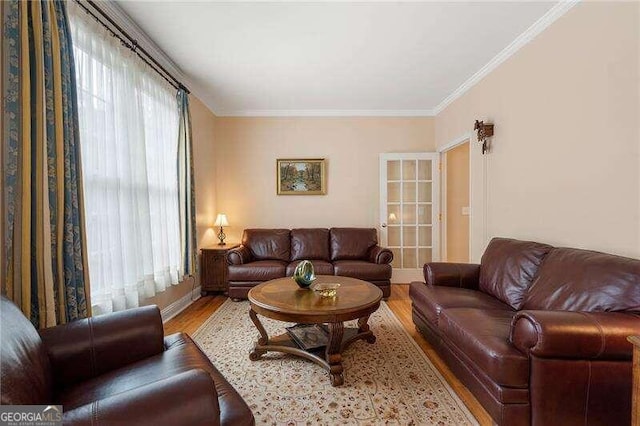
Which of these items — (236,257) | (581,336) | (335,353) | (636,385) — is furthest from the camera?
(236,257)

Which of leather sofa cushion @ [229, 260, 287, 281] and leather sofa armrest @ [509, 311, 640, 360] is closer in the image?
leather sofa armrest @ [509, 311, 640, 360]

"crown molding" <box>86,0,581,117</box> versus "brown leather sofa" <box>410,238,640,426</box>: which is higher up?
"crown molding" <box>86,0,581,117</box>

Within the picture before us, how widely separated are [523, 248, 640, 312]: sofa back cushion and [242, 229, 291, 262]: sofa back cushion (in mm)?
2989

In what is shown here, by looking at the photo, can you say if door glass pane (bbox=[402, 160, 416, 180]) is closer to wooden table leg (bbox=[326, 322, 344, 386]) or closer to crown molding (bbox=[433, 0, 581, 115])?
crown molding (bbox=[433, 0, 581, 115])

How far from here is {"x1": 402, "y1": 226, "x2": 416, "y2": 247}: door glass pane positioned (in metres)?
4.66

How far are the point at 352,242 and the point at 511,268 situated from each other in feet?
A: 7.30

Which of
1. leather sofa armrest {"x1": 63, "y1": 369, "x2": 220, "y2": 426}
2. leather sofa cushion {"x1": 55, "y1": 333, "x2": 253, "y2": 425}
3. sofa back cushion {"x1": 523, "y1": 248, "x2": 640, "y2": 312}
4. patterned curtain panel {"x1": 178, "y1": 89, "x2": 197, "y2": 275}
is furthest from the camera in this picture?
patterned curtain panel {"x1": 178, "y1": 89, "x2": 197, "y2": 275}

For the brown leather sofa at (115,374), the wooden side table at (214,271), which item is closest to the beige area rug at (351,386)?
the brown leather sofa at (115,374)

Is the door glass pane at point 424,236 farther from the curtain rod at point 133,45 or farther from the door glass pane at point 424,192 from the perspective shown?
the curtain rod at point 133,45

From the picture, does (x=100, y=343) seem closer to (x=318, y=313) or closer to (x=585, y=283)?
(x=318, y=313)

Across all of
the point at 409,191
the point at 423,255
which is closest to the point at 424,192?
the point at 409,191

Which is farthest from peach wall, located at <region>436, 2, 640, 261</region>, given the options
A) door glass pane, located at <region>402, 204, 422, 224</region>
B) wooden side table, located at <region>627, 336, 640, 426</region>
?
door glass pane, located at <region>402, 204, 422, 224</region>

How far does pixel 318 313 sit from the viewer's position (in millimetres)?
1928

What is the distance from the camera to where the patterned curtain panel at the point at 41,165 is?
1505 millimetres
